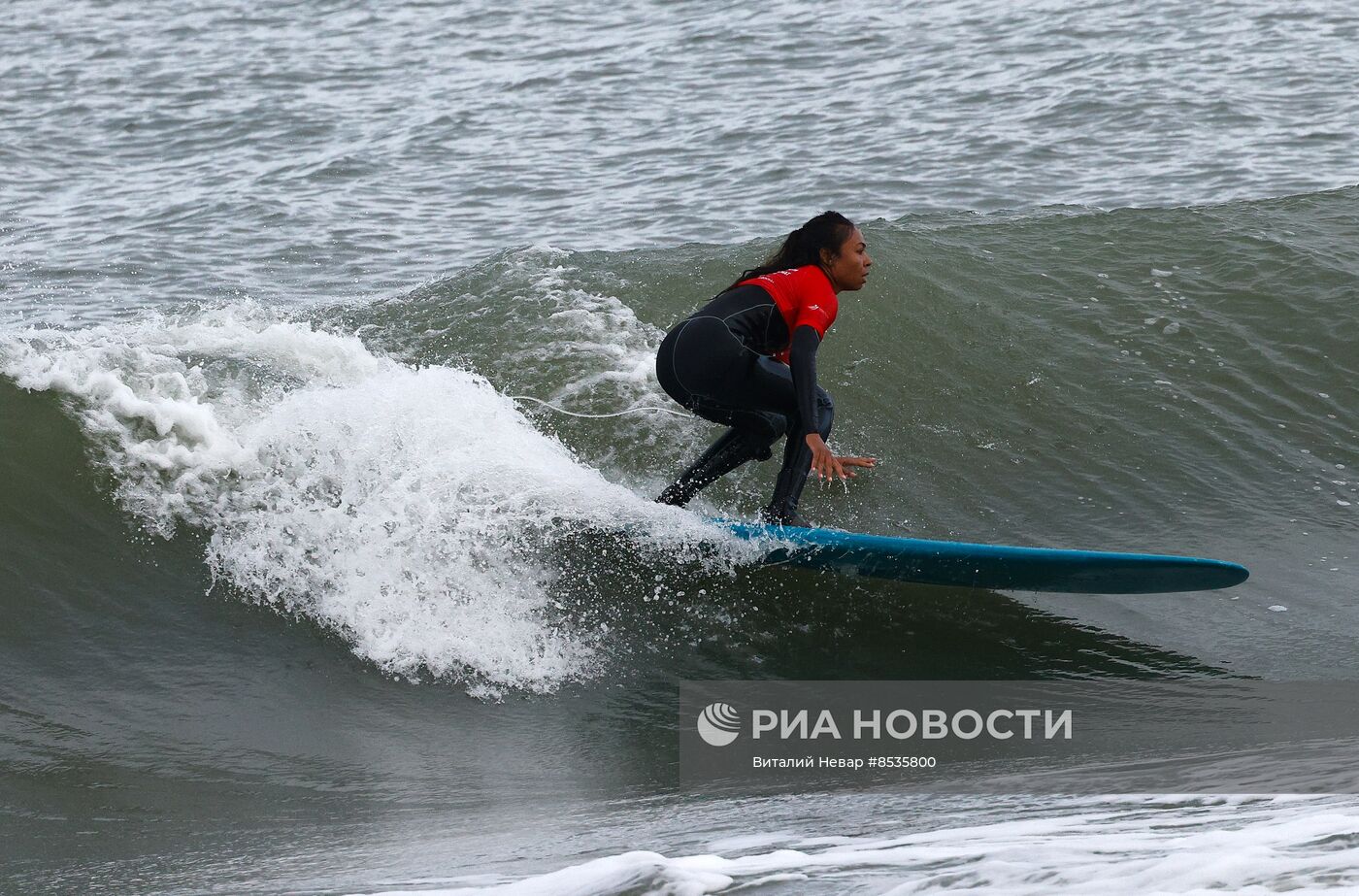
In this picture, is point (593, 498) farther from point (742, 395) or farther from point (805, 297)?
point (805, 297)

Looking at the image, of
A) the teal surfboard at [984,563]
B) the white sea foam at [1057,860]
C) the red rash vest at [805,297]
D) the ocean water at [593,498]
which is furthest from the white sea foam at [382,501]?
the white sea foam at [1057,860]

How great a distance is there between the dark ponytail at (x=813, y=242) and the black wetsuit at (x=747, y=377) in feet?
0.51

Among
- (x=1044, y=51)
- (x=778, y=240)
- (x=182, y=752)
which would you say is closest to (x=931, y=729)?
(x=182, y=752)

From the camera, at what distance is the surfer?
16.6ft

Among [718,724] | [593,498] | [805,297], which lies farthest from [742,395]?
[718,724]

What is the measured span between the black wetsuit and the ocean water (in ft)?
1.60

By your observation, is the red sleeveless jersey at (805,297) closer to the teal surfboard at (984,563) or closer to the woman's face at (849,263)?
the woman's face at (849,263)

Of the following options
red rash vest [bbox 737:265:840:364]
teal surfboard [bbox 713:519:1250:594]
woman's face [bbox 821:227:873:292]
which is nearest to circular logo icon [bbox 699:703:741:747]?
teal surfboard [bbox 713:519:1250:594]

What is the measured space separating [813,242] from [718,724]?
190 centimetres

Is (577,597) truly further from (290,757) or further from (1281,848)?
(1281,848)

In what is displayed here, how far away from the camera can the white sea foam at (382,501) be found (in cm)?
518

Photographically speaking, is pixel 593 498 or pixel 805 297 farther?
pixel 593 498

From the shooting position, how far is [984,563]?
5.18 m

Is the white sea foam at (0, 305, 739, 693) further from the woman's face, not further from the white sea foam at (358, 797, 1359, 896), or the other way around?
the white sea foam at (358, 797, 1359, 896)
